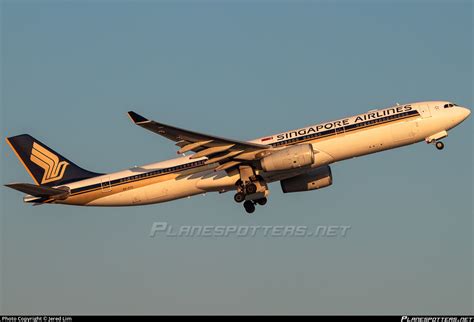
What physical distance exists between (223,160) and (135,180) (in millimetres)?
5938

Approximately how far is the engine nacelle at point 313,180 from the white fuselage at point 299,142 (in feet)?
6.47

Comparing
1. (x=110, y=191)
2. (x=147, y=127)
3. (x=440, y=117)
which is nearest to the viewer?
(x=147, y=127)

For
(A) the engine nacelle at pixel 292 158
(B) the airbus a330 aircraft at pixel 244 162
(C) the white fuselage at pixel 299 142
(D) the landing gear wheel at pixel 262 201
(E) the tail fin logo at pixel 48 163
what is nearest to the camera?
(A) the engine nacelle at pixel 292 158

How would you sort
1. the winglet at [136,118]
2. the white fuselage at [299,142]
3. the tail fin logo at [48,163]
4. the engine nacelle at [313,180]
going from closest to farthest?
the winglet at [136,118]
the white fuselage at [299,142]
the engine nacelle at [313,180]
the tail fin logo at [48,163]

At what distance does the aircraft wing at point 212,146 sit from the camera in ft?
159

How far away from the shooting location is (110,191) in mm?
54031

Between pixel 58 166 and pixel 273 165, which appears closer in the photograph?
pixel 273 165

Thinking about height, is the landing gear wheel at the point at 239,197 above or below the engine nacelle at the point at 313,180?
below

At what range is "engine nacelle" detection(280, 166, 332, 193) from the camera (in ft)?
180

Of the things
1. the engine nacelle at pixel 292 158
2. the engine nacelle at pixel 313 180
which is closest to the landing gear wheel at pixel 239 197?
the engine nacelle at pixel 292 158

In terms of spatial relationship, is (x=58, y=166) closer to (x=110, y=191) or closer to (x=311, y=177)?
(x=110, y=191)

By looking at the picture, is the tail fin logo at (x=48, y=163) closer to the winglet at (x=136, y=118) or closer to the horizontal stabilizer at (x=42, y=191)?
the horizontal stabilizer at (x=42, y=191)

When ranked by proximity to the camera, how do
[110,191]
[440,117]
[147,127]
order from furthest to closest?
[110,191] < [440,117] < [147,127]

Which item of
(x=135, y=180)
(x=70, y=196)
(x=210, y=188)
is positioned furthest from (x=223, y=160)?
(x=70, y=196)
